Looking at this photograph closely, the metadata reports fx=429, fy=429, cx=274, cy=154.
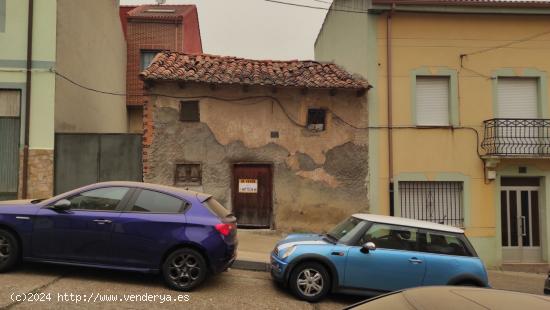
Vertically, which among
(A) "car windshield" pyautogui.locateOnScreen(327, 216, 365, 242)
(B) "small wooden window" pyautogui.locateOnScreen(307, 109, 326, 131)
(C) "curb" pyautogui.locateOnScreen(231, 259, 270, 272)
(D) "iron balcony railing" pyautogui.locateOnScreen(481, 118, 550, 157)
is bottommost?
(C) "curb" pyautogui.locateOnScreen(231, 259, 270, 272)

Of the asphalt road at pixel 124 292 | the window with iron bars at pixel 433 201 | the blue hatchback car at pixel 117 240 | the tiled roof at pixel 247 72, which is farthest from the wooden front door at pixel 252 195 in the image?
the blue hatchback car at pixel 117 240

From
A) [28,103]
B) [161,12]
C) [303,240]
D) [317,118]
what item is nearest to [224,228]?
[303,240]

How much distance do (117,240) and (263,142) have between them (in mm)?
5632

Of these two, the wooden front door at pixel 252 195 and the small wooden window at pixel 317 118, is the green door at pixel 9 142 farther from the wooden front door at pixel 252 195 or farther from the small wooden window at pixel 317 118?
the small wooden window at pixel 317 118

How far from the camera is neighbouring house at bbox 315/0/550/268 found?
37.5ft

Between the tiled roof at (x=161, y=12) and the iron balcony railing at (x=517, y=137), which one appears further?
the tiled roof at (x=161, y=12)

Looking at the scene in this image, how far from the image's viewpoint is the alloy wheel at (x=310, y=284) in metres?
6.46

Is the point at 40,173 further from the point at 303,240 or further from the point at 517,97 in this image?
the point at 517,97

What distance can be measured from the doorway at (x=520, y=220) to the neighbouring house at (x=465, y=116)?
0.09 feet

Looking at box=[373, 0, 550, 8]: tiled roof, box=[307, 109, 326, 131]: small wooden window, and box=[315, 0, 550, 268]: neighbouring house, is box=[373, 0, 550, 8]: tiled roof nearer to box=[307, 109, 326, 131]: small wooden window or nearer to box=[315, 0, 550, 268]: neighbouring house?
box=[315, 0, 550, 268]: neighbouring house

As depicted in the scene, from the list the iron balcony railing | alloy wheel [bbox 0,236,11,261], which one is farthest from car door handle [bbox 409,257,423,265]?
the iron balcony railing

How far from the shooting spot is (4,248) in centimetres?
618

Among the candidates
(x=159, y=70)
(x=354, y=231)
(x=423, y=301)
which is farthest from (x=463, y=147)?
(x=423, y=301)

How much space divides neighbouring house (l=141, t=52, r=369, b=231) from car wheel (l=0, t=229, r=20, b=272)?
15.2ft
